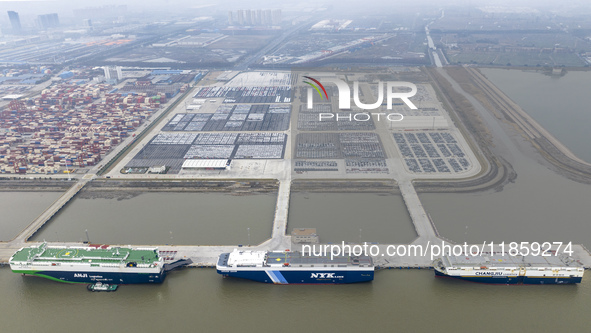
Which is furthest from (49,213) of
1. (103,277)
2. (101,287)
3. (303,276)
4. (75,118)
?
(75,118)

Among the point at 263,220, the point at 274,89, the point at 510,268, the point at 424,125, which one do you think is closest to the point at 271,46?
the point at 274,89

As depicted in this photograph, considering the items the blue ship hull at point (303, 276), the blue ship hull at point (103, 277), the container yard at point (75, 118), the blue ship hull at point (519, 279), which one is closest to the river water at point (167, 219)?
the blue ship hull at point (303, 276)

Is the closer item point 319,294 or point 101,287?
point 319,294

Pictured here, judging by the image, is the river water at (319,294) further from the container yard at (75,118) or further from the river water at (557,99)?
the river water at (557,99)

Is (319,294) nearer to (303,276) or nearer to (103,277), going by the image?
(303,276)

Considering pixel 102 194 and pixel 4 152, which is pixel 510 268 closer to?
pixel 102 194
